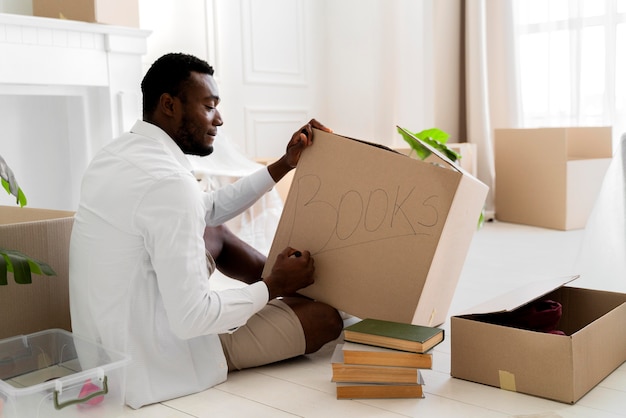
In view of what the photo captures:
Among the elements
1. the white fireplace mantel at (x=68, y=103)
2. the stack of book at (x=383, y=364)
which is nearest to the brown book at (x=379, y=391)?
the stack of book at (x=383, y=364)

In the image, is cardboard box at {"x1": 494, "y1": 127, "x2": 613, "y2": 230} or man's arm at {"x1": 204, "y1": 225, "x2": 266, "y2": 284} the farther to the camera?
cardboard box at {"x1": 494, "y1": 127, "x2": 613, "y2": 230}

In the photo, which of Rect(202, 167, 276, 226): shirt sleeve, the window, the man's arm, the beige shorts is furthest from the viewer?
the window

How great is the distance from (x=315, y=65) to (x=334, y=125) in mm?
389

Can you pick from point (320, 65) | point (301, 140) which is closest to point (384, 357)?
point (301, 140)

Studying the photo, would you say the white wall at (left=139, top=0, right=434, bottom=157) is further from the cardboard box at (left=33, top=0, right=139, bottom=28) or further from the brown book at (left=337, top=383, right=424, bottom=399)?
the brown book at (left=337, top=383, right=424, bottom=399)

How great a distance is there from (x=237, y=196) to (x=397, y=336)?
0.65 meters

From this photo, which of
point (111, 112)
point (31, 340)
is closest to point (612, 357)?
point (31, 340)

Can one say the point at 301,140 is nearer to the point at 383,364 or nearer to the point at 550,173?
the point at 383,364

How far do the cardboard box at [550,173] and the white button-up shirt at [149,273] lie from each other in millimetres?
2655

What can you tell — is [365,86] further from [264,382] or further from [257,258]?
[264,382]

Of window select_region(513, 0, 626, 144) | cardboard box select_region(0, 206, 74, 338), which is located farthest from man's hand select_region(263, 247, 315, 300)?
window select_region(513, 0, 626, 144)

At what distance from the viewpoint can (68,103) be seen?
Result: 117 inches

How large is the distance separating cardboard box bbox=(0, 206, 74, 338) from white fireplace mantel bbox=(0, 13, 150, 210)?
1160mm

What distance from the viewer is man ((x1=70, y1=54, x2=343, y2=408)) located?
1.38m
